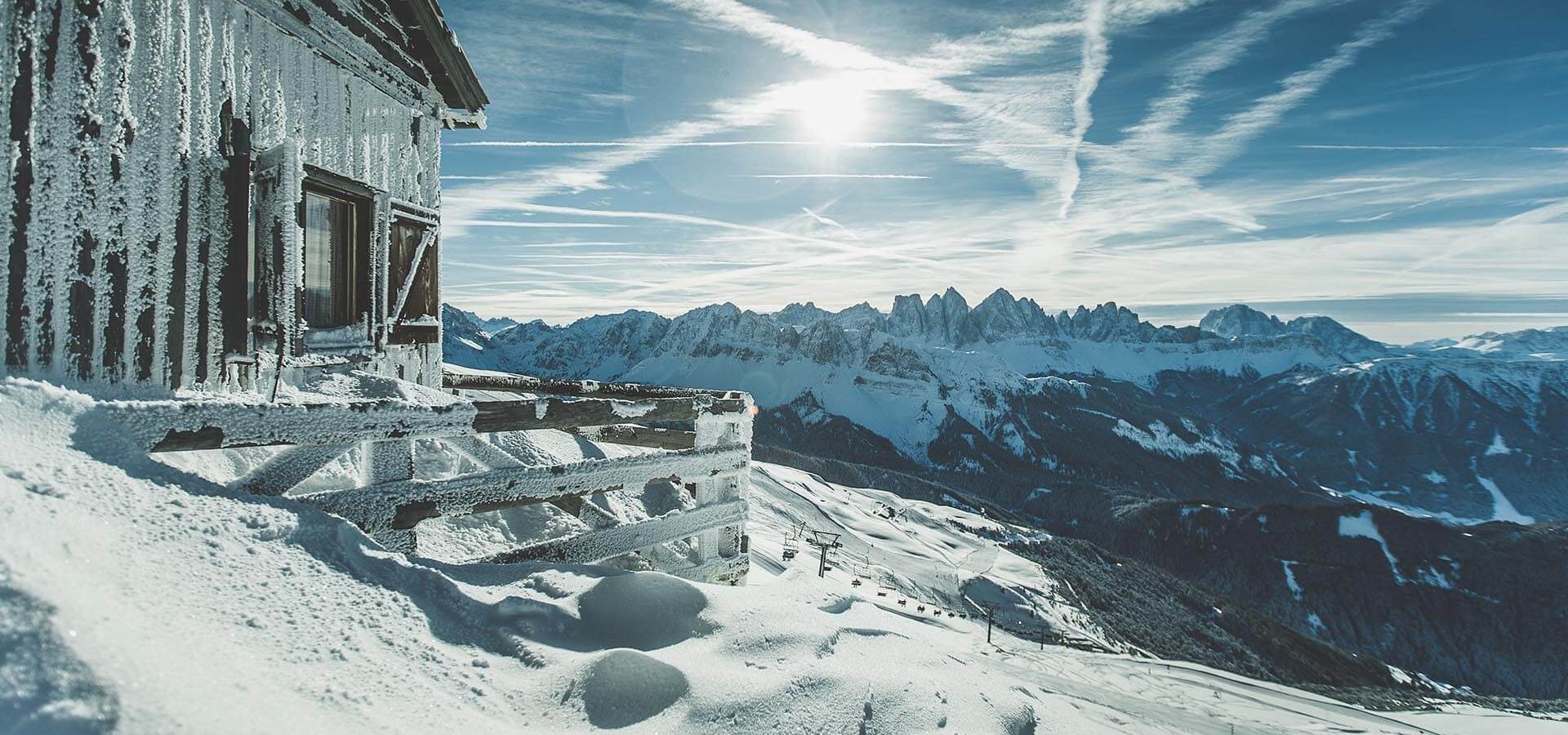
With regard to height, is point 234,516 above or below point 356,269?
below

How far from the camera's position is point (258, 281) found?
543 cm

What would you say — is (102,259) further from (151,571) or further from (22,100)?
(151,571)

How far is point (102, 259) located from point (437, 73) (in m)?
5.04

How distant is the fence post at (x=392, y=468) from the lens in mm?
3316

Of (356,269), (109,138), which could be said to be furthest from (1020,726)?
(356,269)

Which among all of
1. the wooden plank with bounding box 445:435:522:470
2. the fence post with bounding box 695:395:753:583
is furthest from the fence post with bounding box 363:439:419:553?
the fence post with bounding box 695:395:753:583

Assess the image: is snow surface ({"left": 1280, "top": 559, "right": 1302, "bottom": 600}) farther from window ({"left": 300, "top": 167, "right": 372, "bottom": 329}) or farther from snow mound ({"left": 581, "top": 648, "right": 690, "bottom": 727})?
snow mound ({"left": 581, "top": 648, "right": 690, "bottom": 727})

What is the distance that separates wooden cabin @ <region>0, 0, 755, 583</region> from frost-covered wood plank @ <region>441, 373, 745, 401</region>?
46 mm

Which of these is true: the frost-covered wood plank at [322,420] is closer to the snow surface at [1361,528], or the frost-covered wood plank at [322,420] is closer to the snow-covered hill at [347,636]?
the snow-covered hill at [347,636]

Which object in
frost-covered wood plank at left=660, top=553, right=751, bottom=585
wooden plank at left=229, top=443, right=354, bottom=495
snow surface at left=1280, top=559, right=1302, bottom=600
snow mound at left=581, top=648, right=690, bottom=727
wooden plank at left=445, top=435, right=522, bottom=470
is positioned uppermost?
wooden plank at left=229, top=443, right=354, bottom=495

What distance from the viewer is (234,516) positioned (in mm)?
2676

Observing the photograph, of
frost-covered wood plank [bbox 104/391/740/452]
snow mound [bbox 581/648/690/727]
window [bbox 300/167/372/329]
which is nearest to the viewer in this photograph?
snow mound [bbox 581/648/690/727]

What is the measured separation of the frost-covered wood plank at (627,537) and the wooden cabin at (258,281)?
2 centimetres

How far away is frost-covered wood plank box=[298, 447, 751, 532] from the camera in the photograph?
10.5 feet
